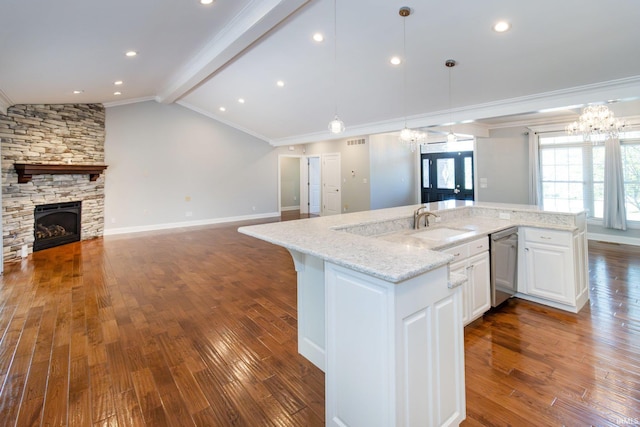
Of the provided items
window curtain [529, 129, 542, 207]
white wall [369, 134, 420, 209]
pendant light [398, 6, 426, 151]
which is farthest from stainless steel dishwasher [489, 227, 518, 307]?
white wall [369, 134, 420, 209]

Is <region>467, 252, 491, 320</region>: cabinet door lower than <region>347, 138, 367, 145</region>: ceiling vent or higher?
lower

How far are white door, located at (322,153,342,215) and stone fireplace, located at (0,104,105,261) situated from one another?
6.05m

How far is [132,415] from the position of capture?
172 centimetres

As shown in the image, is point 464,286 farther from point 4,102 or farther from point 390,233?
point 4,102

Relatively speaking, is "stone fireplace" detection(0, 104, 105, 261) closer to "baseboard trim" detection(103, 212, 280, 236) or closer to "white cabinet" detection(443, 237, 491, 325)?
"baseboard trim" detection(103, 212, 280, 236)

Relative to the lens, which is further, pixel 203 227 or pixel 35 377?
pixel 203 227

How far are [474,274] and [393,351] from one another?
175 centimetres

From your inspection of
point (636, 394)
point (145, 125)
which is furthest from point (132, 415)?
point (145, 125)

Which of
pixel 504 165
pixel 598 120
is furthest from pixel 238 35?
pixel 504 165

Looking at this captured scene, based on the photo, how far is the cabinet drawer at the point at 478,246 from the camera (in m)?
2.57

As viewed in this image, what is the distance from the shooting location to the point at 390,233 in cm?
285

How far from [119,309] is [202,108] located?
264 inches

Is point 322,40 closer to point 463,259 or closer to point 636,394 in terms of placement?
point 463,259

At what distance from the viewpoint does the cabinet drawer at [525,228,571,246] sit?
289 cm
